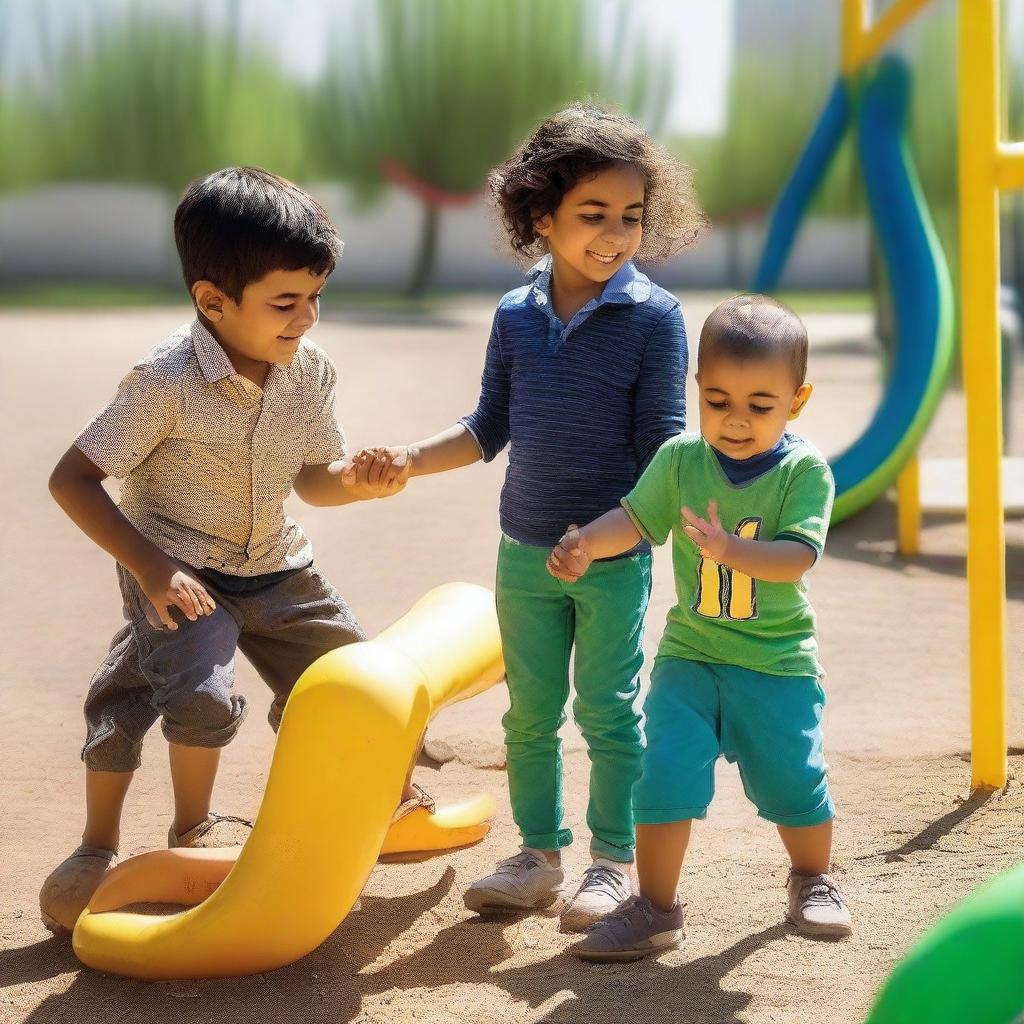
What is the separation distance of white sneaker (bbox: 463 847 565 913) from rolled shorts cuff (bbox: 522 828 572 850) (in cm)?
2

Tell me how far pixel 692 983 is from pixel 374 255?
74.7ft

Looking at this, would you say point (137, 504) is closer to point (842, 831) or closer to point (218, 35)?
point (842, 831)

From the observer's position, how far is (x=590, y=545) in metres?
2.48

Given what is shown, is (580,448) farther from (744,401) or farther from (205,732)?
A: (205,732)

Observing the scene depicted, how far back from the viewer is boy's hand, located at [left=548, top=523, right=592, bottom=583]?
2.46 m

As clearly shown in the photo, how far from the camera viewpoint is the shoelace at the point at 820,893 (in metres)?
2.63

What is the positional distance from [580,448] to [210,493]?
69 cm

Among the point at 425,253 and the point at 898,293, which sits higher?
the point at 425,253

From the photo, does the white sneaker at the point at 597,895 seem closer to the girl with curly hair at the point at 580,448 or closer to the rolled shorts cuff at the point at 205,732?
the girl with curly hair at the point at 580,448

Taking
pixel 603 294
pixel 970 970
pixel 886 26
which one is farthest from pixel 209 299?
pixel 886 26

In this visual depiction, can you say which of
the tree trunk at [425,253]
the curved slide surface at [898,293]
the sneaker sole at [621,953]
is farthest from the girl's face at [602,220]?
the tree trunk at [425,253]

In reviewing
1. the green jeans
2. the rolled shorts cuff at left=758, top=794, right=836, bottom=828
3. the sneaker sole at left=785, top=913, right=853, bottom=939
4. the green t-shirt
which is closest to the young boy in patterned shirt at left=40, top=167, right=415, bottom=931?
the green jeans

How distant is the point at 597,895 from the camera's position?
2.69 metres

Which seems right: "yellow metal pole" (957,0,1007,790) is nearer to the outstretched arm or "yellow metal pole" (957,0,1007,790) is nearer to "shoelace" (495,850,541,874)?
the outstretched arm
